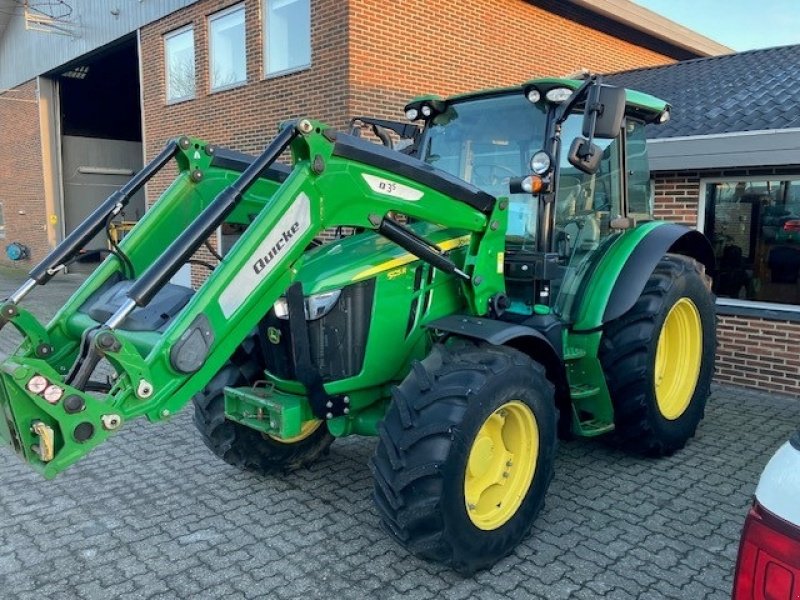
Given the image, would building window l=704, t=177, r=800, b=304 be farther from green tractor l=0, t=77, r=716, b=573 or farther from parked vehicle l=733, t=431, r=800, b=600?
parked vehicle l=733, t=431, r=800, b=600

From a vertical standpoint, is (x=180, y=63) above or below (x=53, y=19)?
below

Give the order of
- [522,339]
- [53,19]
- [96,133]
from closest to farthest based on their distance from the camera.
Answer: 1. [522,339]
2. [53,19]
3. [96,133]

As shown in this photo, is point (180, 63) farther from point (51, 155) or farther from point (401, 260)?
point (401, 260)

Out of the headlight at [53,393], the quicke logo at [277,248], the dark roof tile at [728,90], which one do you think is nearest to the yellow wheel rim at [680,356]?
the dark roof tile at [728,90]

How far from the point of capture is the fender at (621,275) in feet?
13.3

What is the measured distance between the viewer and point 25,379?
2.45 meters

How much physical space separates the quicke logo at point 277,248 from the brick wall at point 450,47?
601cm

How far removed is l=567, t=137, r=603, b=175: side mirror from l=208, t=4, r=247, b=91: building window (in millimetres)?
7971

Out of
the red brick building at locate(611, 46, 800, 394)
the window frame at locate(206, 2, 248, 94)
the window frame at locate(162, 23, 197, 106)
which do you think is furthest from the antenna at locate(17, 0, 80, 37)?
the red brick building at locate(611, 46, 800, 394)

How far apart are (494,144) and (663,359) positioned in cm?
201

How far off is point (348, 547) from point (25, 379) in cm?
182

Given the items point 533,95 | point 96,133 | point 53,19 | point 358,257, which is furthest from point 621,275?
point 96,133

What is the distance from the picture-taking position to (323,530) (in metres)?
3.68

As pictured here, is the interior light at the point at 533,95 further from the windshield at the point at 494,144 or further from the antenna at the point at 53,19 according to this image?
the antenna at the point at 53,19
